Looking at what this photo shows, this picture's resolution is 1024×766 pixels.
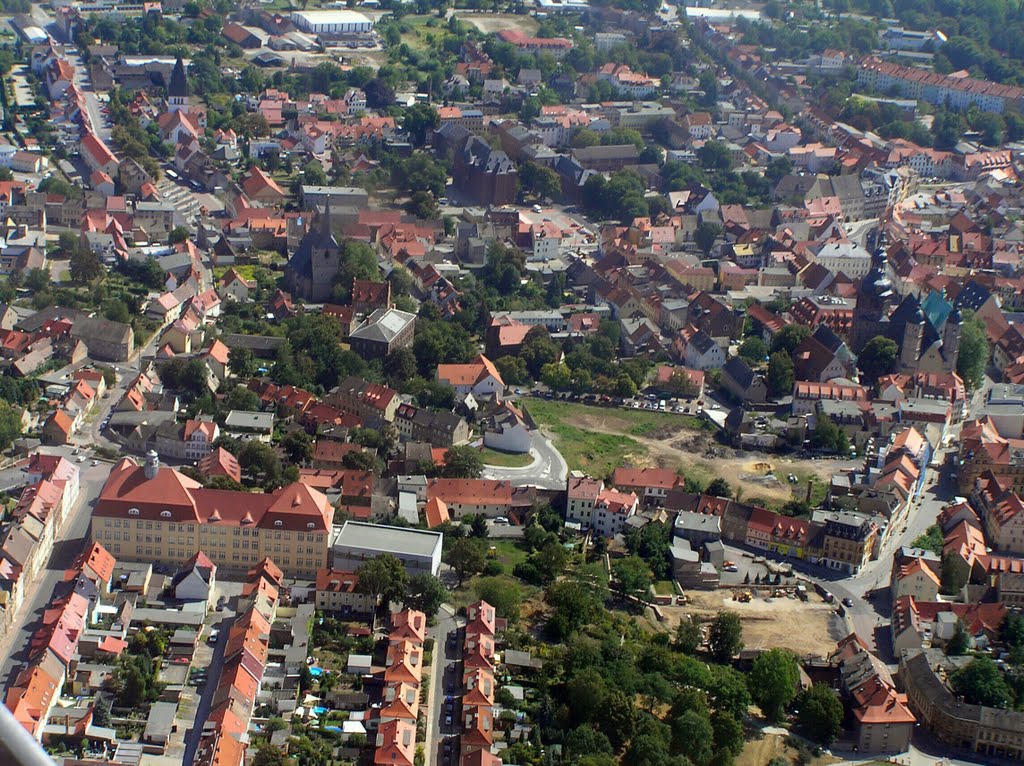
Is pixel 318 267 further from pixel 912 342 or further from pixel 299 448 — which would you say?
pixel 912 342

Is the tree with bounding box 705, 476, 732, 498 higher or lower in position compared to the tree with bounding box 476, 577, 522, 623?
lower

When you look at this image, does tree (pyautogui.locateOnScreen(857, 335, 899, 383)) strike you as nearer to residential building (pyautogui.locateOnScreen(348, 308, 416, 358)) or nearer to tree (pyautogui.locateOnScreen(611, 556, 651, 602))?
residential building (pyautogui.locateOnScreen(348, 308, 416, 358))

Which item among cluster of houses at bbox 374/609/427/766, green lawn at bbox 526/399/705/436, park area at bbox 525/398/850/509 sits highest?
cluster of houses at bbox 374/609/427/766

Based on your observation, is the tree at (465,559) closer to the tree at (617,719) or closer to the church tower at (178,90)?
the tree at (617,719)

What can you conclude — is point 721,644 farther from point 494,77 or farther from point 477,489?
point 494,77

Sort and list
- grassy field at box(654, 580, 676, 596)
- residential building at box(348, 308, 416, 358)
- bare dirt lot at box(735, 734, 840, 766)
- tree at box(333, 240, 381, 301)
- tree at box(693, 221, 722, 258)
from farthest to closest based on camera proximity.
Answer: tree at box(693, 221, 722, 258)
tree at box(333, 240, 381, 301)
residential building at box(348, 308, 416, 358)
grassy field at box(654, 580, 676, 596)
bare dirt lot at box(735, 734, 840, 766)

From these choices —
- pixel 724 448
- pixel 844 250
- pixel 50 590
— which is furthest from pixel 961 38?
pixel 50 590

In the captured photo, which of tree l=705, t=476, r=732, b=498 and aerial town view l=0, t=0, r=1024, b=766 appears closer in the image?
aerial town view l=0, t=0, r=1024, b=766

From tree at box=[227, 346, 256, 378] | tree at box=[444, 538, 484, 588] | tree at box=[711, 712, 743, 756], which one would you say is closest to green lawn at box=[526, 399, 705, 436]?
tree at box=[227, 346, 256, 378]

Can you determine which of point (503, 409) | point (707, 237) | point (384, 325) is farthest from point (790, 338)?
point (384, 325)
